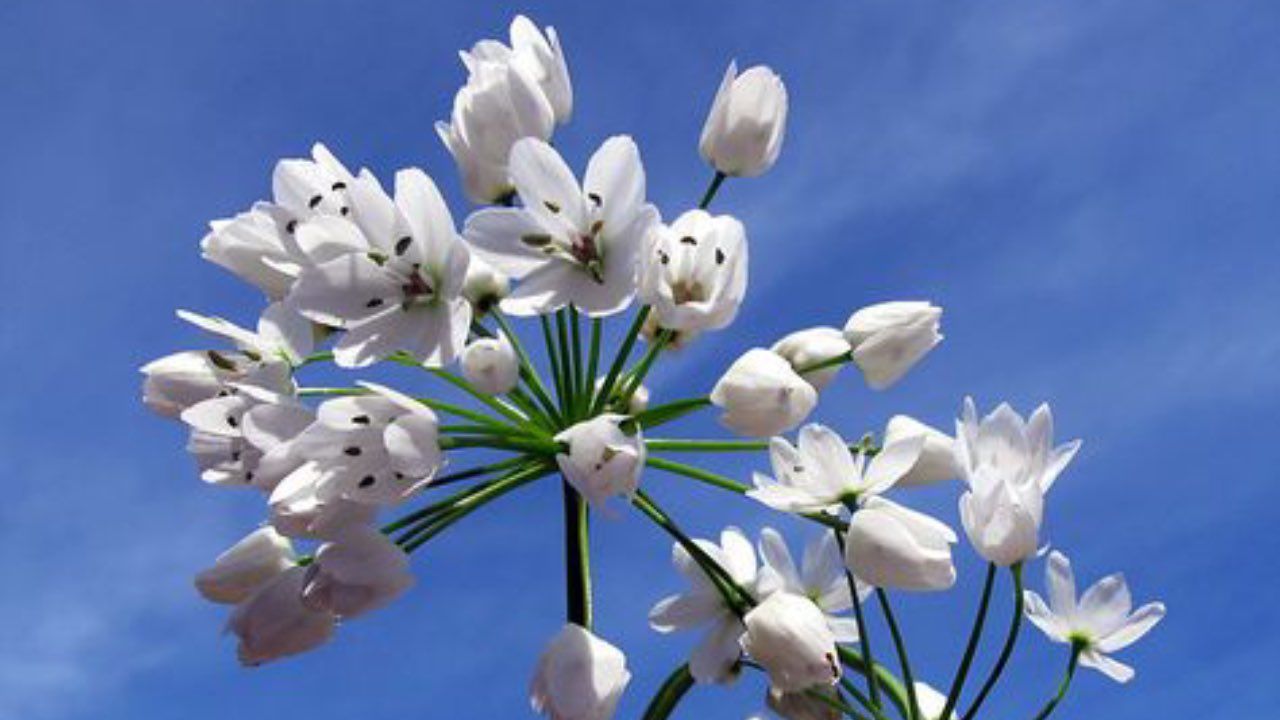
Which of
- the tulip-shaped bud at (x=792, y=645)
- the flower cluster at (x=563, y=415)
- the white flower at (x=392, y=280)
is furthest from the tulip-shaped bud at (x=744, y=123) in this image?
the tulip-shaped bud at (x=792, y=645)

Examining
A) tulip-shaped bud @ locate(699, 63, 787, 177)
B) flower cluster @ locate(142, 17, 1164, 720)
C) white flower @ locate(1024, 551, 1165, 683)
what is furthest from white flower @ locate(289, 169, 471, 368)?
white flower @ locate(1024, 551, 1165, 683)

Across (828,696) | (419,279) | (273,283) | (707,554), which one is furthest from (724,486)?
(273,283)

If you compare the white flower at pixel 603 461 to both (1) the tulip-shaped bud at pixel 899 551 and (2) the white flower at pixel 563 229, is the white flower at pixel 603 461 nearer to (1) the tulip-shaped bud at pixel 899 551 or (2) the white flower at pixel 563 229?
(2) the white flower at pixel 563 229

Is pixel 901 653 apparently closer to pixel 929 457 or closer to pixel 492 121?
pixel 929 457

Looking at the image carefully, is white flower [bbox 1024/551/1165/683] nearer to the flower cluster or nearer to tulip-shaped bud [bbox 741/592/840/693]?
the flower cluster

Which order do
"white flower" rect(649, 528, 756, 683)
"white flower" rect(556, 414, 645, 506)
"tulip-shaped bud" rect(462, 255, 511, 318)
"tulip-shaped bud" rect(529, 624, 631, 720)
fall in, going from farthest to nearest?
"white flower" rect(649, 528, 756, 683) → "tulip-shaped bud" rect(462, 255, 511, 318) → "tulip-shaped bud" rect(529, 624, 631, 720) → "white flower" rect(556, 414, 645, 506)

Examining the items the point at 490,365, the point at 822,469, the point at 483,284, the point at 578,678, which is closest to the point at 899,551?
the point at 822,469
